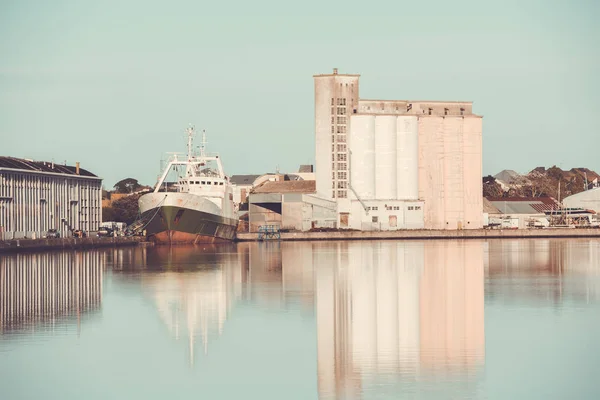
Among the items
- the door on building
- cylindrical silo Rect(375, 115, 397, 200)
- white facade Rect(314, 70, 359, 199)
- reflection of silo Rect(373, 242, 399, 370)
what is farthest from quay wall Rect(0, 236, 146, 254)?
cylindrical silo Rect(375, 115, 397, 200)

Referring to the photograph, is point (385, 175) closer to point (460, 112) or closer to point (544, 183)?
point (460, 112)

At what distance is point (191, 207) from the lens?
79750mm

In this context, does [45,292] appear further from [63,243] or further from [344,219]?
[344,219]

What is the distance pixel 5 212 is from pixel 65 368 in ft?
198

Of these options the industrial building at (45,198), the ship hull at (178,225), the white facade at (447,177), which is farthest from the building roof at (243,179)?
the ship hull at (178,225)

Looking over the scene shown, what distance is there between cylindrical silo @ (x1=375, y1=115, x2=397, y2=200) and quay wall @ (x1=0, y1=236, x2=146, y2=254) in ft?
94.5

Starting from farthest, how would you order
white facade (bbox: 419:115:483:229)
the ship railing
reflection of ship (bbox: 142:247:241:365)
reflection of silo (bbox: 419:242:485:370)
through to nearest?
white facade (bbox: 419:115:483:229) → the ship railing → reflection of ship (bbox: 142:247:241:365) → reflection of silo (bbox: 419:242:485:370)

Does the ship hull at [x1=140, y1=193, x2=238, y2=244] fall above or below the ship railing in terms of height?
above

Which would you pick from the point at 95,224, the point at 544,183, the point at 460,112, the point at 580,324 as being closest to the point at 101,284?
the point at 580,324

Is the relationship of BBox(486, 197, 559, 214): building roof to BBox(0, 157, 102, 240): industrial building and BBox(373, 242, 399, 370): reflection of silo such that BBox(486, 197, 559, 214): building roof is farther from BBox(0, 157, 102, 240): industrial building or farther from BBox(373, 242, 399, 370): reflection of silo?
BBox(373, 242, 399, 370): reflection of silo

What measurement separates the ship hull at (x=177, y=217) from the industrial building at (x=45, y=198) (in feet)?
30.0

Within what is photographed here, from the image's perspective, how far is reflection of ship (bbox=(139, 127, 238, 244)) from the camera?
260 feet

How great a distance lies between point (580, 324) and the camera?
2531 cm

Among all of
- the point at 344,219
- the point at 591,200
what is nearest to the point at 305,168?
the point at 591,200
